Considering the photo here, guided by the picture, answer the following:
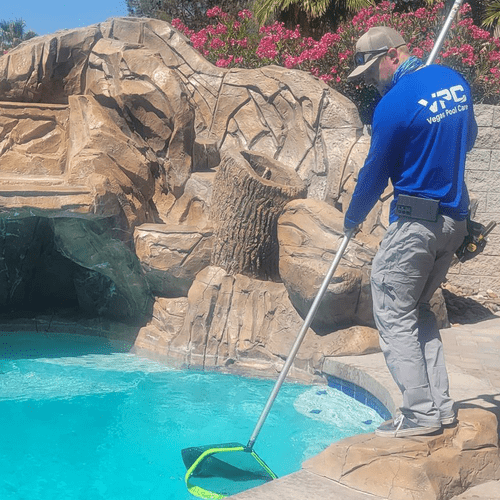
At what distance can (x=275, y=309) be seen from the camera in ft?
22.2

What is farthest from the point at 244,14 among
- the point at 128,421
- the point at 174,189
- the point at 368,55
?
the point at 368,55

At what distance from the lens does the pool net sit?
3.62 meters

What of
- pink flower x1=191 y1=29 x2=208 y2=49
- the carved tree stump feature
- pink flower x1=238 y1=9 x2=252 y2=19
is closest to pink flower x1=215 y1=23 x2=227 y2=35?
pink flower x1=191 y1=29 x2=208 y2=49

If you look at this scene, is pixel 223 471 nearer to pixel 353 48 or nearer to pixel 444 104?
pixel 444 104

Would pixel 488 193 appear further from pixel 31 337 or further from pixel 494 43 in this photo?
pixel 31 337

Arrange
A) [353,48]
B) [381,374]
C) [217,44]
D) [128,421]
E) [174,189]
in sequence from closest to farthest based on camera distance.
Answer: [128,421], [381,374], [174,189], [353,48], [217,44]

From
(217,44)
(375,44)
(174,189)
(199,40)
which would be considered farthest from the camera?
(199,40)

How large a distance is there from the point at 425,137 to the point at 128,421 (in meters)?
3.16

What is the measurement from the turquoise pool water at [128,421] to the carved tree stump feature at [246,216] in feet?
3.56

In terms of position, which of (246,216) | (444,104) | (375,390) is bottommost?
(375,390)

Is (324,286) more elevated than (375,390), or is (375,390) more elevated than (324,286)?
(324,286)

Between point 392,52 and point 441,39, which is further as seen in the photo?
point 441,39

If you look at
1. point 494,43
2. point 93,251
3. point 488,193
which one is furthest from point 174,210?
point 494,43

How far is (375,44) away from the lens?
11.2ft
